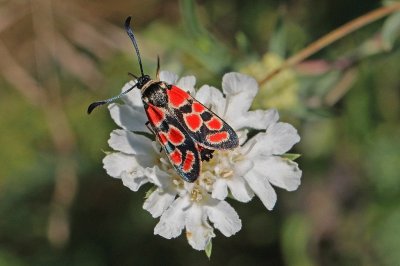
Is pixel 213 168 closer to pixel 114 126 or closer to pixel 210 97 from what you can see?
pixel 210 97

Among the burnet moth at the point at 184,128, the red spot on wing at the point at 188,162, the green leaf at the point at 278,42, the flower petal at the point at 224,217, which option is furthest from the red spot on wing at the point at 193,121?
the green leaf at the point at 278,42

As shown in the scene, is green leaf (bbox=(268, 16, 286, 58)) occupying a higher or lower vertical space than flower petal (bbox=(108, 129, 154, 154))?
higher

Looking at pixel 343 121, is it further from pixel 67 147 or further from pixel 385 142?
pixel 67 147

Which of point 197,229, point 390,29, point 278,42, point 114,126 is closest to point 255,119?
point 197,229

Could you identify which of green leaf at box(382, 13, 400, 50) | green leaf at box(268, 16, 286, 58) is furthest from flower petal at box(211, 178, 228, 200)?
green leaf at box(382, 13, 400, 50)

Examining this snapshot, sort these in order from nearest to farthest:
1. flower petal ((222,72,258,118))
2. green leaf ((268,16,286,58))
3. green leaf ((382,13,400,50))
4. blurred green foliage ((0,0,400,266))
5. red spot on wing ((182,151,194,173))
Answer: red spot on wing ((182,151,194,173)) < flower petal ((222,72,258,118)) < green leaf ((268,16,286,58)) < green leaf ((382,13,400,50)) < blurred green foliage ((0,0,400,266))

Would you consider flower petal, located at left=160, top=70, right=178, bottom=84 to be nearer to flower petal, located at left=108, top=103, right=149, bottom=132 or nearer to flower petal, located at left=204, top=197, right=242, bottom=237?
flower petal, located at left=108, top=103, right=149, bottom=132

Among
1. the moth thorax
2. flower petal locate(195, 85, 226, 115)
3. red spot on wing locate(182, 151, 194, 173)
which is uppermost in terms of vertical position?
the moth thorax
